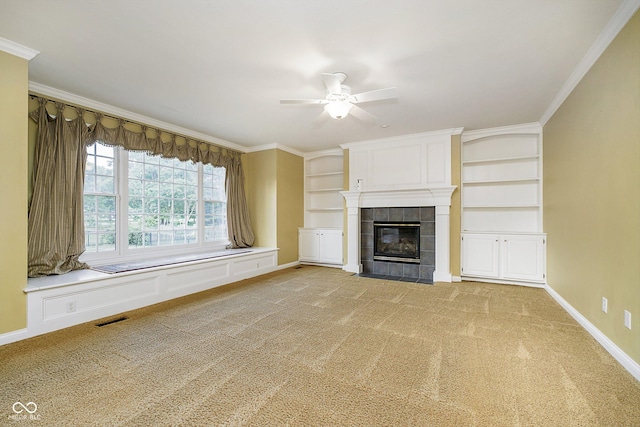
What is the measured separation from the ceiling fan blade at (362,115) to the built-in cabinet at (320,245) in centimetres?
248

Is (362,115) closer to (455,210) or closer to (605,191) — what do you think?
(455,210)

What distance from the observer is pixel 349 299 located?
3.68 m

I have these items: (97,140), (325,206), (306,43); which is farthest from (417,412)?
(325,206)

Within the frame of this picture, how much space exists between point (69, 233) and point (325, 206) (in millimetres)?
4359

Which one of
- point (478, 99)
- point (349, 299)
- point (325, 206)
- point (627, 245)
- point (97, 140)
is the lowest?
point (349, 299)

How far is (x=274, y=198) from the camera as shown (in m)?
5.54

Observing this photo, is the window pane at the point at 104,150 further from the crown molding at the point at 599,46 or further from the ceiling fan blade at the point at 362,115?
the crown molding at the point at 599,46

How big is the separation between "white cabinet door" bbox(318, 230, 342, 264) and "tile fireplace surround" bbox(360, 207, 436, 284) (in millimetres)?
541

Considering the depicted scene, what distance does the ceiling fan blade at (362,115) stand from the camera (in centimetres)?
320

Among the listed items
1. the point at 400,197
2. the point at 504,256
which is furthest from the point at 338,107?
the point at 504,256

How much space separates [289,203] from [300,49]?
3736 mm

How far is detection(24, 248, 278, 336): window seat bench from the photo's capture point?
259 cm

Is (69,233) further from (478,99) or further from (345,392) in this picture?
(478,99)

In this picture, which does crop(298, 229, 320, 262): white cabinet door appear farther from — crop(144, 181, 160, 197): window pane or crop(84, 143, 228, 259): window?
crop(144, 181, 160, 197): window pane
